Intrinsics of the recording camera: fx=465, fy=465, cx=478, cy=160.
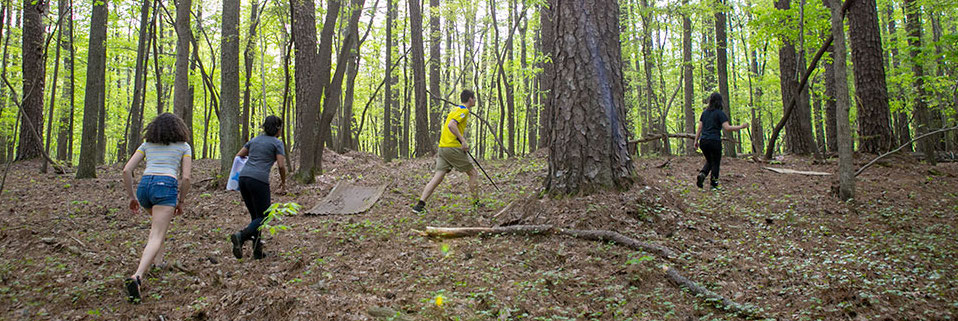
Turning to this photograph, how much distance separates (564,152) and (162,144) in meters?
4.11

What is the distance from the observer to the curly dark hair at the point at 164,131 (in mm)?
4188

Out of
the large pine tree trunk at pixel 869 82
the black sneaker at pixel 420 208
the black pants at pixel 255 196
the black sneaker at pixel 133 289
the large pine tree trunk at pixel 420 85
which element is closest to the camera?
the black sneaker at pixel 133 289

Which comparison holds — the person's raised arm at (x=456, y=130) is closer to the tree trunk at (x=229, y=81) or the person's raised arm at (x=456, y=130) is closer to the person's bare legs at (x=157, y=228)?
the person's bare legs at (x=157, y=228)

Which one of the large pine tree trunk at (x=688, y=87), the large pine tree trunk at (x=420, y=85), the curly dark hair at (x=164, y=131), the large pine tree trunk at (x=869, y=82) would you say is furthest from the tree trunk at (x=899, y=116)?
Answer: the large pine tree trunk at (x=420, y=85)

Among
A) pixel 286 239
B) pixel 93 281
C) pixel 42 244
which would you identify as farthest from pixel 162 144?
pixel 42 244

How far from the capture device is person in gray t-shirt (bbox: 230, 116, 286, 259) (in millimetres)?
4995

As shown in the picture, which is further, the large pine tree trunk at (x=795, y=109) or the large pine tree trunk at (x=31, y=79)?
the large pine tree trunk at (x=31, y=79)

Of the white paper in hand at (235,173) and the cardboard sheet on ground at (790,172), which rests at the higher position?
the white paper in hand at (235,173)

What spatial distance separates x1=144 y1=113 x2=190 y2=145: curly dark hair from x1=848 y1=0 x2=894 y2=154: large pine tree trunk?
11.1 meters

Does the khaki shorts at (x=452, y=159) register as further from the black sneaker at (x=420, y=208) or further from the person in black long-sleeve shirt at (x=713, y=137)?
the person in black long-sleeve shirt at (x=713, y=137)

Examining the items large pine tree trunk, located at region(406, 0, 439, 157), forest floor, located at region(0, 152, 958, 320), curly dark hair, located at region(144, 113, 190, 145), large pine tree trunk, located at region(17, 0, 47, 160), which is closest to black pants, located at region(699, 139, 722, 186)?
forest floor, located at region(0, 152, 958, 320)

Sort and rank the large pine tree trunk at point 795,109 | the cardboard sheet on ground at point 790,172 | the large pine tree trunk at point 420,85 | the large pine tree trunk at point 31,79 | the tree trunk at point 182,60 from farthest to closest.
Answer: the large pine tree trunk at point 420,85, the large pine tree trunk at point 31,79, the large pine tree trunk at point 795,109, the tree trunk at point 182,60, the cardboard sheet on ground at point 790,172

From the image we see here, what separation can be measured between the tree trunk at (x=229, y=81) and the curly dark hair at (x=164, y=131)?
16.9ft

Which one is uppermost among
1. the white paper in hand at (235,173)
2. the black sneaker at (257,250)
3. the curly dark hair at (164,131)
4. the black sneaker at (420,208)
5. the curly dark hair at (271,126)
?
the curly dark hair at (271,126)
